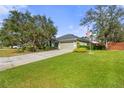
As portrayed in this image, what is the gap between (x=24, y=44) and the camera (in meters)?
24.1

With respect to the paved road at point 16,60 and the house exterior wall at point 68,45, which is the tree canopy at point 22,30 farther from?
the paved road at point 16,60

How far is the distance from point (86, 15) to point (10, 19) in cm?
1014

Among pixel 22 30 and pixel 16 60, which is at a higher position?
pixel 22 30

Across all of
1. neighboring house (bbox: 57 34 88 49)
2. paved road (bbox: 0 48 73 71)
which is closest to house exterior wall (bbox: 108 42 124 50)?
neighboring house (bbox: 57 34 88 49)

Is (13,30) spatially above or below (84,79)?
above

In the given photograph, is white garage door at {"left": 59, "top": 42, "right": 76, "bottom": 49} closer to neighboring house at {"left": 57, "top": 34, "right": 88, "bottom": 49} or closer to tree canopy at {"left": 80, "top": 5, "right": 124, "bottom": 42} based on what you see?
neighboring house at {"left": 57, "top": 34, "right": 88, "bottom": 49}

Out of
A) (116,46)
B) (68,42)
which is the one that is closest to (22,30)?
(68,42)

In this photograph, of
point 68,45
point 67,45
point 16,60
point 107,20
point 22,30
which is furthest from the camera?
point 67,45

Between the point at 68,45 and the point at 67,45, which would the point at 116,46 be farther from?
the point at 67,45

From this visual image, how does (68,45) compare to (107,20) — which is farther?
(68,45)

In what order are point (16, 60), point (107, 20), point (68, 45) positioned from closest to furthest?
point (16, 60), point (107, 20), point (68, 45)
